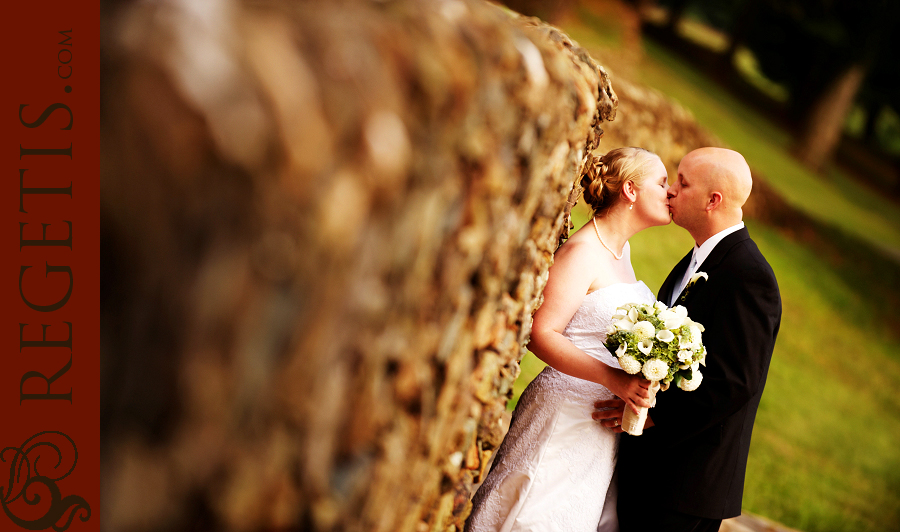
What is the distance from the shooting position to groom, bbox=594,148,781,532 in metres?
2.84

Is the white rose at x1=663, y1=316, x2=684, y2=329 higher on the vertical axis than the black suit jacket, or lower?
higher

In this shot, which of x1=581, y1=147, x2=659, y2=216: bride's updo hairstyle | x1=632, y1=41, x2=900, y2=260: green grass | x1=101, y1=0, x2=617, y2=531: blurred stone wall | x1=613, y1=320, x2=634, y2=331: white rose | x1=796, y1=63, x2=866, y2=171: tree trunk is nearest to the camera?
x1=101, y1=0, x2=617, y2=531: blurred stone wall

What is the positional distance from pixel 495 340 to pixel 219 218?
4.07 ft

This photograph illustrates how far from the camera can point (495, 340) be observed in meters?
2.13

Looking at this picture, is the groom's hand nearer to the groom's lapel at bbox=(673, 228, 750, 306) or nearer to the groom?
the groom

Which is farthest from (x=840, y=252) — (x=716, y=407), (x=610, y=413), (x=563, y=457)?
(x=563, y=457)

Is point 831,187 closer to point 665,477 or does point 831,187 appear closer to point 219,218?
point 665,477

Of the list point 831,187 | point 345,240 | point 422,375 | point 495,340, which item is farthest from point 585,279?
point 831,187

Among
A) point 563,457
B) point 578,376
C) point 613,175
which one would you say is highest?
point 613,175

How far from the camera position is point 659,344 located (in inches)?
99.4

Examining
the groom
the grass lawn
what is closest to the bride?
the groom

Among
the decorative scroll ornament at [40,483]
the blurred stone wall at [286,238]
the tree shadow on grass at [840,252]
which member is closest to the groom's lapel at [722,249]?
the blurred stone wall at [286,238]

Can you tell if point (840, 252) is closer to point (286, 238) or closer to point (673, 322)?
point (673, 322)

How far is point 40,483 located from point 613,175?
2620 mm
